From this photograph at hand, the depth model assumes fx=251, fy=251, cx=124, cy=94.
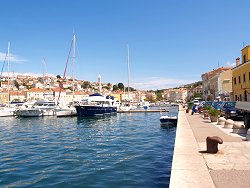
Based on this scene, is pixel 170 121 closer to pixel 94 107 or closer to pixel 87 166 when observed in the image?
pixel 87 166

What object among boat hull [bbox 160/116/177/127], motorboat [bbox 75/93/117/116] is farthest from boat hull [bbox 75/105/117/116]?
boat hull [bbox 160/116/177/127]

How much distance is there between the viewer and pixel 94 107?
4972 cm

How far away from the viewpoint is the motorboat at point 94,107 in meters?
48.4

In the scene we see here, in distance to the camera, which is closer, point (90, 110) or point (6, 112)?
point (90, 110)

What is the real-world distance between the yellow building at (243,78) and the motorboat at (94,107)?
2580 centimetres

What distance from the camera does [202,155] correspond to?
27.0 feet

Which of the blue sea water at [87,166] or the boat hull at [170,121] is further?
the boat hull at [170,121]

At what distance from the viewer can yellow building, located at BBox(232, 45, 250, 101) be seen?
102 ft

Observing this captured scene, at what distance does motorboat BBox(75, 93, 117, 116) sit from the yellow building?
25797 mm

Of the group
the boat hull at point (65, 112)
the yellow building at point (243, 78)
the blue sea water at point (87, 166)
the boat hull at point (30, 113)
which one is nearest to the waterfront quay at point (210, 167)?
the blue sea water at point (87, 166)

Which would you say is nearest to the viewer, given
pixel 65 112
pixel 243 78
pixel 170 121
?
pixel 170 121

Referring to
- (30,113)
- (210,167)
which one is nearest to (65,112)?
(30,113)

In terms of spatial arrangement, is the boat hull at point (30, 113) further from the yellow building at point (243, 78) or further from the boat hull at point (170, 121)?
the yellow building at point (243, 78)

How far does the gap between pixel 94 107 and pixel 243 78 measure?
91.2 feet
